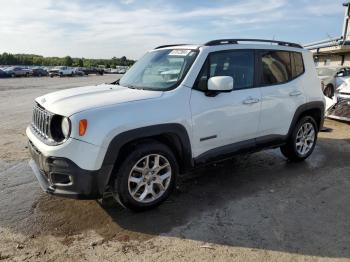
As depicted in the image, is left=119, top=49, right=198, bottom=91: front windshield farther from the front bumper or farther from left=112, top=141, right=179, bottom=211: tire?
the front bumper

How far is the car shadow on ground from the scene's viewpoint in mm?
3562

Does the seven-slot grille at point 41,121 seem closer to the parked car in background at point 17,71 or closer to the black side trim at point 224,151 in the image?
the black side trim at point 224,151

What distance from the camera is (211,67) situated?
14.9 feet

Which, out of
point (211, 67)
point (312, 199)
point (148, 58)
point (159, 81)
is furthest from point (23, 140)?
point (312, 199)

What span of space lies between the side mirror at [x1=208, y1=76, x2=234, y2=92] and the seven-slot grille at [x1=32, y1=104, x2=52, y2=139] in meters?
1.84

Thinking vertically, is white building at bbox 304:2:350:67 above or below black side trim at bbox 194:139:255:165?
above

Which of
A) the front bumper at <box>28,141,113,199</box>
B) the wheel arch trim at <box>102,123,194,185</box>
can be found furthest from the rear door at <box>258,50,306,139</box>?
the front bumper at <box>28,141,113,199</box>

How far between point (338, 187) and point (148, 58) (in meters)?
3.22

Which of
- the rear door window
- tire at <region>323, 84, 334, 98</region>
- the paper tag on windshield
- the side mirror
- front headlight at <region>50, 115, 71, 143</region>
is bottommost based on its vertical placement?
tire at <region>323, 84, 334, 98</region>

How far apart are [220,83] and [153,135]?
1.00m

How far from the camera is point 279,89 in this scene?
531cm

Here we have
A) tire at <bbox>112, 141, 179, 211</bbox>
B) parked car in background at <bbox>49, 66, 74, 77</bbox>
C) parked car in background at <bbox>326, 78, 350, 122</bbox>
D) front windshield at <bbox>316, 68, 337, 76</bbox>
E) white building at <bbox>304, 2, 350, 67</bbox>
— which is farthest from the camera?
parked car in background at <bbox>49, 66, 74, 77</bbox>

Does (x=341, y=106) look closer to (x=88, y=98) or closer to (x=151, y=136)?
(x=151, y=136)

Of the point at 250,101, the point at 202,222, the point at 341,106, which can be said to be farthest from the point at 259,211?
the point at 341,106
